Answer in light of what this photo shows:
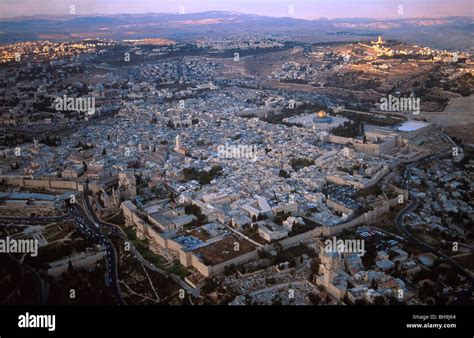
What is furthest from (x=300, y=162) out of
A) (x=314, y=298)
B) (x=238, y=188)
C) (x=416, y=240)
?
(x=314, y=298)

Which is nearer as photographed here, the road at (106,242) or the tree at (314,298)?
the tree at (314,298)

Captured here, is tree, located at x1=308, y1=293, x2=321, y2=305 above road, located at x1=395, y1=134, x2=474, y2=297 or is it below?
below

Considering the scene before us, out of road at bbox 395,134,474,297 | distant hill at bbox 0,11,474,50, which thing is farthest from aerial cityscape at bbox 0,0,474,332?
distant hill at bbox 0,11,474,50

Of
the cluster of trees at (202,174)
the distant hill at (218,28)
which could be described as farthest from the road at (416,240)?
the distant hill at (218,28)

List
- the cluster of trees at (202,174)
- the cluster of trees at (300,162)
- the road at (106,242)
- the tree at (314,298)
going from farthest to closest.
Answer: the cluster of trees at (300,162), the cluster of trees at (202,174), the road at (106,242), the tree at (314,298)

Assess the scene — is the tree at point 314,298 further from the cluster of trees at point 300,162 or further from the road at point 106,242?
the cluster of trees at point 300,162

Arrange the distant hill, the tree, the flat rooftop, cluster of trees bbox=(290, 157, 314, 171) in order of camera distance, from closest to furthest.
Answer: the tree, cluster of trees bbox=(290, 157, 314, 171), the flat rooftop, the distant hill

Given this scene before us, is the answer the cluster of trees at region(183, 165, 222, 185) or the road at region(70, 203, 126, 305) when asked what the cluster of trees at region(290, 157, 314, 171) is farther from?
the road at region(70, 203, 126, 305)

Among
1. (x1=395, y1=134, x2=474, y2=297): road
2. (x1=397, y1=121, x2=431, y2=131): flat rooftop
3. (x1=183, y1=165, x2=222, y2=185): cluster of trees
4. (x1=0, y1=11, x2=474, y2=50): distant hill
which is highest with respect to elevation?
(x1=0, y1=11, x2=474, y2=50): distant hill

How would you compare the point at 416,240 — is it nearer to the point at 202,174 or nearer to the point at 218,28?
the point at 202,174
